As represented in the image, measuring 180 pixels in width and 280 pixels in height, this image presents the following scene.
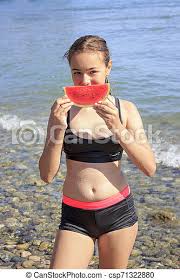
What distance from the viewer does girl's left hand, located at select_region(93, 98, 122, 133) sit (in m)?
3.30

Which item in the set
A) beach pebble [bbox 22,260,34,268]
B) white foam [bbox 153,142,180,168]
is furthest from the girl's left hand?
white foam [bbox 153,142,180,168]


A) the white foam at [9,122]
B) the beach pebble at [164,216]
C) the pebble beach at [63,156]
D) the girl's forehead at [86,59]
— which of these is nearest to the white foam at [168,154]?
the pebble beach at [63,156]

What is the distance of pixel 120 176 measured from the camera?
3760mm

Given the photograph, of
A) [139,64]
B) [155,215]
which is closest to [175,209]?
[155,215]

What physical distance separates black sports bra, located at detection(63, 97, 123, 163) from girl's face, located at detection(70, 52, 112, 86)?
279mm

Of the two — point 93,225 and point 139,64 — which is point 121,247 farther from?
point 139,64

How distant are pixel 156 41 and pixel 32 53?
22.3ft

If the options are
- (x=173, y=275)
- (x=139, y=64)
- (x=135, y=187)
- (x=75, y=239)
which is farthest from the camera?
(x=139, y=64)

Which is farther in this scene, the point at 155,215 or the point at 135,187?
the point at 135,187

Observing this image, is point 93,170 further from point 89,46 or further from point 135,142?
point 89,46

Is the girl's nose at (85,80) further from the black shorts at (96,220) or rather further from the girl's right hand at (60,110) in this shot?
the black shorts at (96,220)

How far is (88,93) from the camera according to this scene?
341cm

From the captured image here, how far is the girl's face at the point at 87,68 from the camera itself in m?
3.48

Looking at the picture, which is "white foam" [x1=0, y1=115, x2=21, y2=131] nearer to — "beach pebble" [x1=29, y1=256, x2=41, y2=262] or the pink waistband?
"beach pebble" [x1=29, y1=256, x2=41, y2=262]
